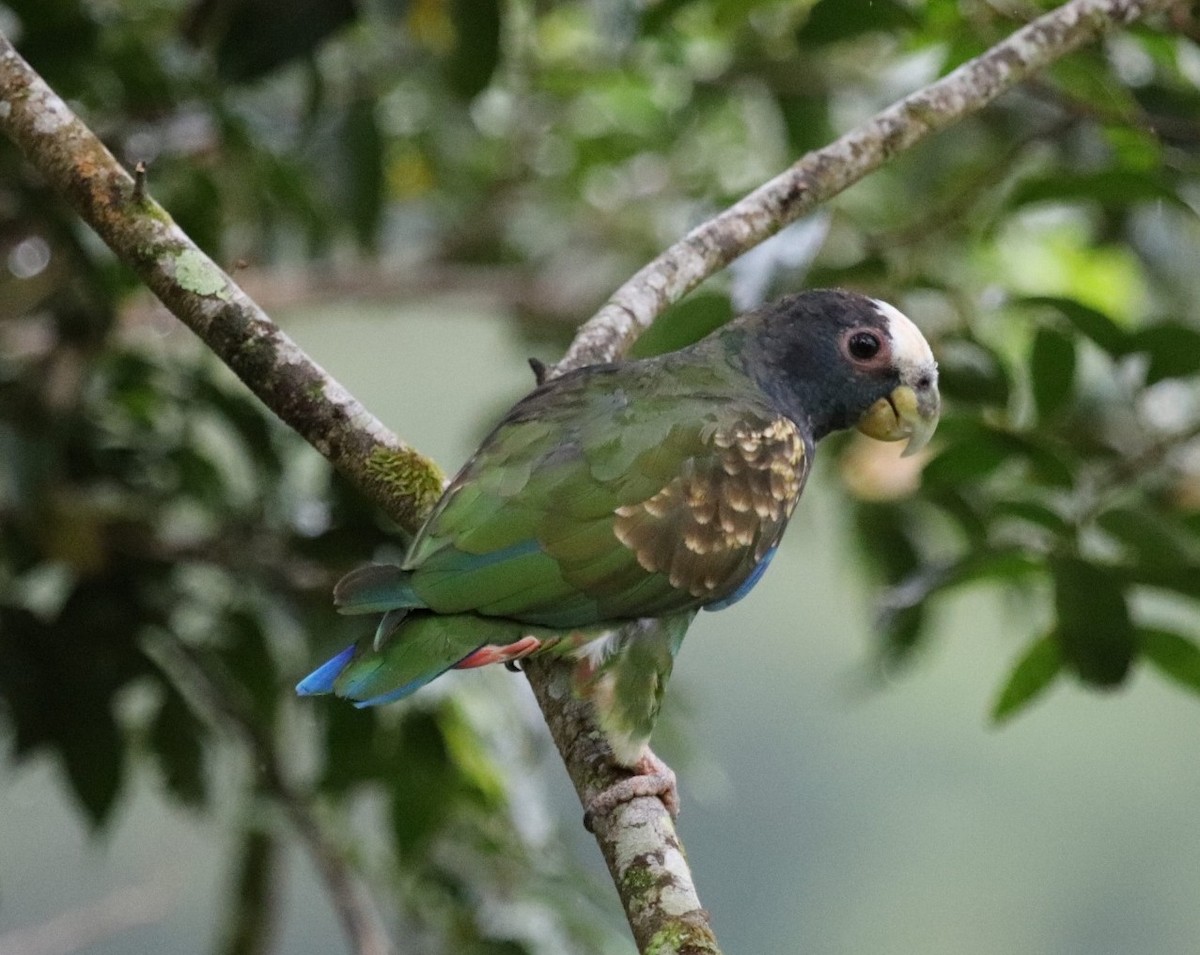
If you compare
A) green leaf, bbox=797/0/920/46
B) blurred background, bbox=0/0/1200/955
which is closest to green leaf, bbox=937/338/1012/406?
blurred background, bbox=0/0/1200/955

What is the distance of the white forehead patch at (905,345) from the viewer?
2.03 meters

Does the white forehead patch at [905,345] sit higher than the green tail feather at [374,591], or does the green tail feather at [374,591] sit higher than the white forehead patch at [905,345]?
the white forehead patch at [905,345]

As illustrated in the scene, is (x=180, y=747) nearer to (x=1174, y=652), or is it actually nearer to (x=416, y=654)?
(x=416, y=654)

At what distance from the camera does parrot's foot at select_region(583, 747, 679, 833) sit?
5.15 feet

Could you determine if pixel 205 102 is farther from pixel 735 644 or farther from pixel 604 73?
pixel 735 644

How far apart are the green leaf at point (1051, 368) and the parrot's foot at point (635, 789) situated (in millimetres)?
1001

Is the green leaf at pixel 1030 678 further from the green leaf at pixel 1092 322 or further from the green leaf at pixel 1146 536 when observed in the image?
the green leaf at pixel 1092 322

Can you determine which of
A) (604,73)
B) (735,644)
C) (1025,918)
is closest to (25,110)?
(604,73)

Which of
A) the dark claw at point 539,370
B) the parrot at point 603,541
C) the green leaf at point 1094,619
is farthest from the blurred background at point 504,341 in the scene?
the parrot at point 603,541

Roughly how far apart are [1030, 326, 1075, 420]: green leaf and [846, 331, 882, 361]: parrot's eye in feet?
1.45

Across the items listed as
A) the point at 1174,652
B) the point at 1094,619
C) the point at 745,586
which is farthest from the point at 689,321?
the point at 1174,652

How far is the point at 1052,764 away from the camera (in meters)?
6.33

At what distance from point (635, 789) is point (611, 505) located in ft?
1.05

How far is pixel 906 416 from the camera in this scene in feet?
6.75
